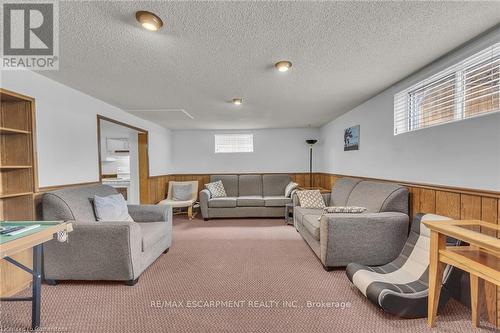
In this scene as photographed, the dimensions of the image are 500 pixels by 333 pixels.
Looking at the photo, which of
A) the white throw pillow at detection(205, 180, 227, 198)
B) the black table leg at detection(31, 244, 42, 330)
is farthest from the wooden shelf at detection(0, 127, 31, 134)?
the white throw pillow at detection(205, 180, 227, 198)

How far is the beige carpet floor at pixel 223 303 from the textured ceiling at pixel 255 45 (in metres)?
2.12

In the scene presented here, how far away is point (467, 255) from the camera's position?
1.37 m

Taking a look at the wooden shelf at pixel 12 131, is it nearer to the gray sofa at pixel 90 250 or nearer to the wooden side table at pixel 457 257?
the gray sofa at pixel 90 250

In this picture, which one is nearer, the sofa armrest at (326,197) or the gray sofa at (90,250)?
the gray sofa at (90,250)

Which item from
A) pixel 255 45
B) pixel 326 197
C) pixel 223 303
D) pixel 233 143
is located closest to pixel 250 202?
pixel 326 197

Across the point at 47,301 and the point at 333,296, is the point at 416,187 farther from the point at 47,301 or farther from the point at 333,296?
the point at 47,301

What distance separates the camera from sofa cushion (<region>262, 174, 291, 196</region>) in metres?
5.09

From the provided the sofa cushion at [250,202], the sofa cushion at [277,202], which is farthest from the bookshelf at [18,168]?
the sofa cushion at [277,202]

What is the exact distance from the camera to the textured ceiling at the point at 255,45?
4.25 ft

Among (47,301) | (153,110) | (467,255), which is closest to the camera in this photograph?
(467,255)

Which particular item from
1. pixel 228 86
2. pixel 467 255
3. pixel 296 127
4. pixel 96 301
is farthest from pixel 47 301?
pixel 296 127

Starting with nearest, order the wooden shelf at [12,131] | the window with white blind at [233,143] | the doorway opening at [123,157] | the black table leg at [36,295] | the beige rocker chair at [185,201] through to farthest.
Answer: the black table leg at [36,295] < the wooden shelf at [12,131] < the doorway opening at [123,157] < the beige rocker chair at [185,201] < the window with white blind at [233,143]

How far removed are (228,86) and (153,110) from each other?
1.74m

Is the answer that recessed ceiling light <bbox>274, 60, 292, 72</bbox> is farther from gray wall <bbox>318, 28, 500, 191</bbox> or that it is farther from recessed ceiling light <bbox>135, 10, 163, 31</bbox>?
gray wall <bbox>318, 28, 500, 191</bbox>
